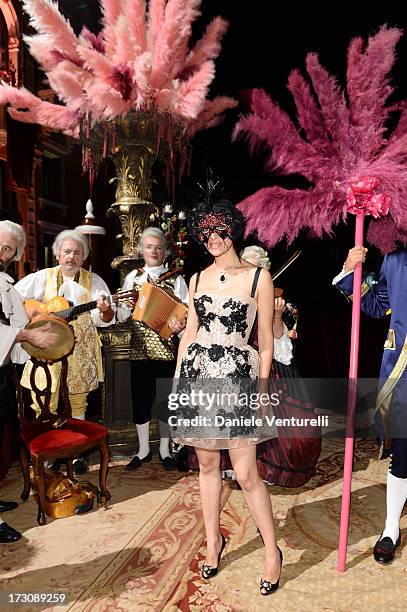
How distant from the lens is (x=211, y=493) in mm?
2336

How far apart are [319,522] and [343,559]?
59cm

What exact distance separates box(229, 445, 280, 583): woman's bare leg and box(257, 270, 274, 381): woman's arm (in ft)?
1.28

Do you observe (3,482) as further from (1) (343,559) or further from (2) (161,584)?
(1) (343,559)

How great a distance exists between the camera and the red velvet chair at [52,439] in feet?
9.70

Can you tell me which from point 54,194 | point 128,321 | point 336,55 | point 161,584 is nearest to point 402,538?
point 161,584

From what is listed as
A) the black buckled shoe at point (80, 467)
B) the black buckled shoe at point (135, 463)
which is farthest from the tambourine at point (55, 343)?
A: the black buckled shoe at point (135, 463)

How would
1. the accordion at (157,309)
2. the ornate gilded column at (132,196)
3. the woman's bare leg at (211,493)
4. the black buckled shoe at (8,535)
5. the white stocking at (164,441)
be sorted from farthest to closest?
the ornate gilded column at (132,196), the white stocking at (164,441), the accordion at (157,309), the black buckled shoe at (8,535), the woman's bare leg at (211,493)

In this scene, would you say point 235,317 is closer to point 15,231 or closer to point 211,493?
point 211,493

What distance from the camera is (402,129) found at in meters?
2.25

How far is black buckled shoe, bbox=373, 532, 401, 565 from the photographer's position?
8.23 ft

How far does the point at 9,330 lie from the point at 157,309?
3.90 ft

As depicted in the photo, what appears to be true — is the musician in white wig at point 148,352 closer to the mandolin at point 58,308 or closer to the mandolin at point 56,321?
the mandolin at point 58,308

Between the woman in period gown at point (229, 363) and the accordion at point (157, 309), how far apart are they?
3.98 feet

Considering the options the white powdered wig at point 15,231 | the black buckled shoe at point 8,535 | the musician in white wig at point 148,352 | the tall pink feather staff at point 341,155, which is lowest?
the black buckled shoe at point 8,535
